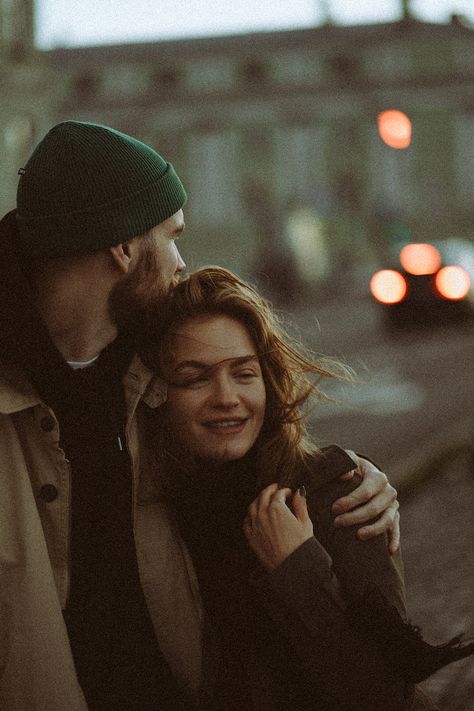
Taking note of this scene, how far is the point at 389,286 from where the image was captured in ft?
74.1

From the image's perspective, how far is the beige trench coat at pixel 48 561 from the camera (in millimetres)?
2408

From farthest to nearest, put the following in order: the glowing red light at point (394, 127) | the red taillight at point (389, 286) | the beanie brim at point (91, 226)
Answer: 1. the glowing red light at point (394, 127)
2. the red taillight at point (389, 286)
3. the beanie brim at point (91, 226)

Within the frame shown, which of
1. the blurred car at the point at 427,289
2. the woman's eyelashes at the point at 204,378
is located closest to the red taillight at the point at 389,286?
the blurred car at the point at 427,289

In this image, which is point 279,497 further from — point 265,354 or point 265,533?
point 265,354

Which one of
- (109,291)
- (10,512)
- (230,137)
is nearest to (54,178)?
(109,291)

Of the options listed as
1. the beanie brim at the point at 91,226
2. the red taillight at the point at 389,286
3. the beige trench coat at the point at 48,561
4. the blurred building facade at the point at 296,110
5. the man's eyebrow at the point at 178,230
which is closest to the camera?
the beige trench coat at the point at 48,561

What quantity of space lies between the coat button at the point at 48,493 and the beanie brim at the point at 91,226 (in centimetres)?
51

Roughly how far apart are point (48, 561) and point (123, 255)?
70 centimetres

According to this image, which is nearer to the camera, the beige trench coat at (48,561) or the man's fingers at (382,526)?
the beige trench coat at (48,561)

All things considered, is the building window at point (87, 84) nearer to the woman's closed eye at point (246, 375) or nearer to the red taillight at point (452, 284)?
the red taillight at point (452, 284)

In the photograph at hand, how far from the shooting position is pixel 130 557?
2572 mm

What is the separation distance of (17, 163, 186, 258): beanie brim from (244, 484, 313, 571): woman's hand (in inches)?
26.8

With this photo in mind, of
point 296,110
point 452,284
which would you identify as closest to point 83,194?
point 452,284

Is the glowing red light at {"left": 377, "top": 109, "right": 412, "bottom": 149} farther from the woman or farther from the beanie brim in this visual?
the beanie brim
